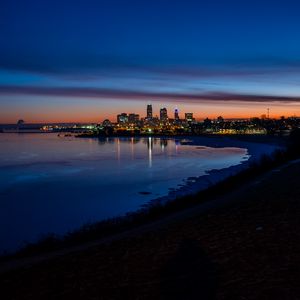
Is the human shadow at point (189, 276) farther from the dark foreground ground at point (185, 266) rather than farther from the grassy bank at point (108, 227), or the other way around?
the grassy bank at point (108, 227)

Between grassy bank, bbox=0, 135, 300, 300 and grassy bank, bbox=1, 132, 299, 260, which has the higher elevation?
grassy bank, bbox=0, 135, 300, 300

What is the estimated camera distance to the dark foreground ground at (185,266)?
622cm

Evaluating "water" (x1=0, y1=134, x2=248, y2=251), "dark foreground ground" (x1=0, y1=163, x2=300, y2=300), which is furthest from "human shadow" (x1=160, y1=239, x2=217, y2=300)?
"water" (x1=0, y1=134, x2=248, y2=251)

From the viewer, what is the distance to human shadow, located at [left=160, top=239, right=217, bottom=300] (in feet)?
19.9

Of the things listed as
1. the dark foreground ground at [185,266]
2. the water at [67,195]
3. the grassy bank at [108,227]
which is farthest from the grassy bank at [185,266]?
the water at [67,195]

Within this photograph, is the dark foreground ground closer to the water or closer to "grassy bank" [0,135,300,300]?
"grassy bank" [0,135,300,300]

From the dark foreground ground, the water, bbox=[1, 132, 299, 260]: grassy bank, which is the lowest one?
the water

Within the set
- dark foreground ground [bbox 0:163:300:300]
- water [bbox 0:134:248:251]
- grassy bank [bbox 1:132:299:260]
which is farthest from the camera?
water [bbox 0:134:248:251]

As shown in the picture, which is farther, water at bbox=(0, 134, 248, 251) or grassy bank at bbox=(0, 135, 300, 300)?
water at bbox=(0, 134, 248, 251)

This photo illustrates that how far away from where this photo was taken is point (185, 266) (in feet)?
23.7

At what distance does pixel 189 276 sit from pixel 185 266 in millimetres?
536

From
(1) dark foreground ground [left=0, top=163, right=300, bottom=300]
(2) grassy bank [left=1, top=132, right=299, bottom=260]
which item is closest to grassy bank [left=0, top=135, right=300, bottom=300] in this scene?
(1) dark foreground ground [left=0, top=163, right=300, bottom=300]

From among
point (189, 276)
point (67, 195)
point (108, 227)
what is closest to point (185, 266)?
point (189, 276)

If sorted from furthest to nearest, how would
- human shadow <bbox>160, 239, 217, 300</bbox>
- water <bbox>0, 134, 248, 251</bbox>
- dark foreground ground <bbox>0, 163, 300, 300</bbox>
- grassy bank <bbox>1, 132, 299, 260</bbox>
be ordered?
1. water <bbox>0, 134, 248, 251</bbox>
2. grassy bank <bbox>1, 132, 299, 260</bbox>
3. dark foreground ground <bbox>0, 163, 300, 300</bbox>
4. human shadow <bbox>160, 239, 217, 300</bbox>
